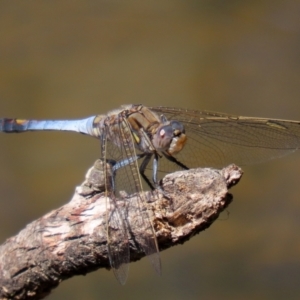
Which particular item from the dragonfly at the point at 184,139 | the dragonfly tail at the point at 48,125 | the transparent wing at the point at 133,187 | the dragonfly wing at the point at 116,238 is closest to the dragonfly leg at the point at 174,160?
the dragonfly at the point at 184,139

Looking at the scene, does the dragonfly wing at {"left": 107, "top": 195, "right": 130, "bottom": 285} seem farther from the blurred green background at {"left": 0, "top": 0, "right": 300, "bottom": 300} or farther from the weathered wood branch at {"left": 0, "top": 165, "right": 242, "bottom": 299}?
the blurred green background at {"left": 0, "top": 0, "right": 300, "bottom": 300}

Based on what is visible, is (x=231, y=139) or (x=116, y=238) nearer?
(x=116, y=238)

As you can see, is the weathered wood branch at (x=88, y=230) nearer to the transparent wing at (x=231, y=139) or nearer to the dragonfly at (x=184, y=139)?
the dragonfly at (x=184, y=139)

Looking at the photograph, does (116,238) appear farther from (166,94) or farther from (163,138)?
(166,94)

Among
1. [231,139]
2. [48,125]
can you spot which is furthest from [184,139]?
[48,125]

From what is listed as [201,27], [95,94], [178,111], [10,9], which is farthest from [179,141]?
[10,9]
